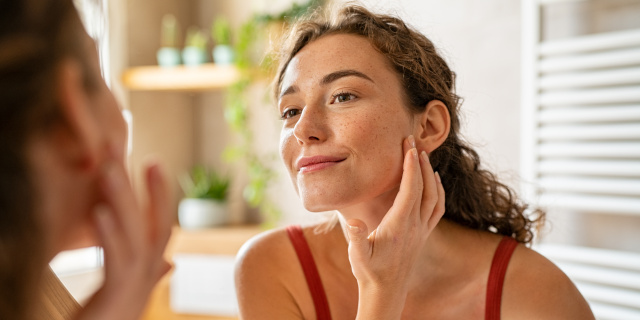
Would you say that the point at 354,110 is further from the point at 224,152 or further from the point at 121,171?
the point at 224,152

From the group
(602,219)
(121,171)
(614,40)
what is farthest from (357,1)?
(602,219)

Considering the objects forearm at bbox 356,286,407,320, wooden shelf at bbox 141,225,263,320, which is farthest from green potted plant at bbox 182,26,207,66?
forearm at bbox 356,286,407,320

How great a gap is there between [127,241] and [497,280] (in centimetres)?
90

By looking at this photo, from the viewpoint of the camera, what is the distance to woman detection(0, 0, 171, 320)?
35 centimetres

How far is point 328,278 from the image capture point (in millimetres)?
1238

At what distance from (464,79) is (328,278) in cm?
124

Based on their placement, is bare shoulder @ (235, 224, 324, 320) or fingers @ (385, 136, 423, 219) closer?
fingers @ (385, 136, 423, 219)

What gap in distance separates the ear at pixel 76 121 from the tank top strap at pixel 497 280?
927 mm

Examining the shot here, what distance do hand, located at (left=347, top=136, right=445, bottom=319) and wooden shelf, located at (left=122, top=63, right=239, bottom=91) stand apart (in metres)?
1.87

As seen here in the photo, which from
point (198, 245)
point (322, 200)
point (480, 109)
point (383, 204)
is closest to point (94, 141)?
point (322, 200)

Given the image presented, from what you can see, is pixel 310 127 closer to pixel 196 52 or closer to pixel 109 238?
pixel 109 238

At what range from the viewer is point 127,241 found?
0.41 meters

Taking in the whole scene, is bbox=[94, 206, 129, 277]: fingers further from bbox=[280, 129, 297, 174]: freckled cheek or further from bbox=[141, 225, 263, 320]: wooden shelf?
bbox=[141, 225, 263, 320]: wooden shelf

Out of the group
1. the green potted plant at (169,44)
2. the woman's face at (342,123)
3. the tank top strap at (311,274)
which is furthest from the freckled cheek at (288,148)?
the green potted plant at (169,44)
